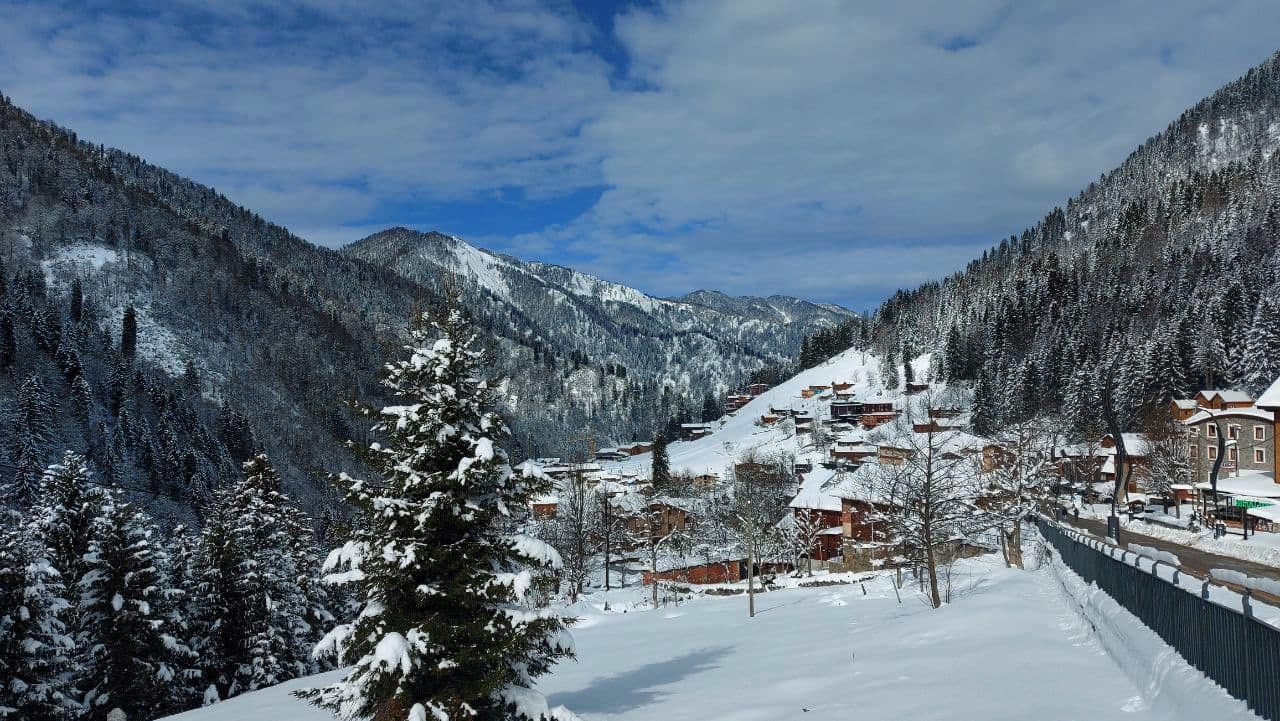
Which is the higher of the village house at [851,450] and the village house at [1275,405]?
the village house at [1275,405]

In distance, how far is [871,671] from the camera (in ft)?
52.4

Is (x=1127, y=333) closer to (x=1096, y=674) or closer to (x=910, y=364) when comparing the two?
(x=910, y=364)

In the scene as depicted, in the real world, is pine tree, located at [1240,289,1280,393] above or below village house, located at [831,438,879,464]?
above

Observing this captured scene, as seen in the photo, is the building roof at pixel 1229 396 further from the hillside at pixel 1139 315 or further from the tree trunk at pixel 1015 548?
the tree trunk at pixel 1015 548

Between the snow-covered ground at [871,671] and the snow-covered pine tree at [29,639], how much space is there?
24.3 ft

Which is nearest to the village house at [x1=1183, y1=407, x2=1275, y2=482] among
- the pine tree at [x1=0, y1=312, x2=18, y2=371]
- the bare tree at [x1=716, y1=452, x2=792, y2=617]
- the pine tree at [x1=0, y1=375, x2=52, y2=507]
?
the bare tree at [x1=716, y1=452, x2=792, y2=617]

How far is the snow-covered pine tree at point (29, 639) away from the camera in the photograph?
81.8 ft

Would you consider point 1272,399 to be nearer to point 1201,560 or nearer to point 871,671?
point 1201,560

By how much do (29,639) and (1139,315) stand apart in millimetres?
150451

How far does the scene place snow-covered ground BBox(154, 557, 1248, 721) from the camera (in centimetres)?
1099

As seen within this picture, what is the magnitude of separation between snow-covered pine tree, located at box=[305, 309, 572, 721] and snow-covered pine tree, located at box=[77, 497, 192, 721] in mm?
21122

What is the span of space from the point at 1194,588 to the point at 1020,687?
3.27 meters

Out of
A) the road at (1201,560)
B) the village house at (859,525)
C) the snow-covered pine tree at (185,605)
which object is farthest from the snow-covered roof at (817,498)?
the snow-covered pine tree at (185,605)

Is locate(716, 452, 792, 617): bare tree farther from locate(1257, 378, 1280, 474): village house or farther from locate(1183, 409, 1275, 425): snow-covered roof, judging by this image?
locate(1183, 409, 1275, 425): snow-covered roof
